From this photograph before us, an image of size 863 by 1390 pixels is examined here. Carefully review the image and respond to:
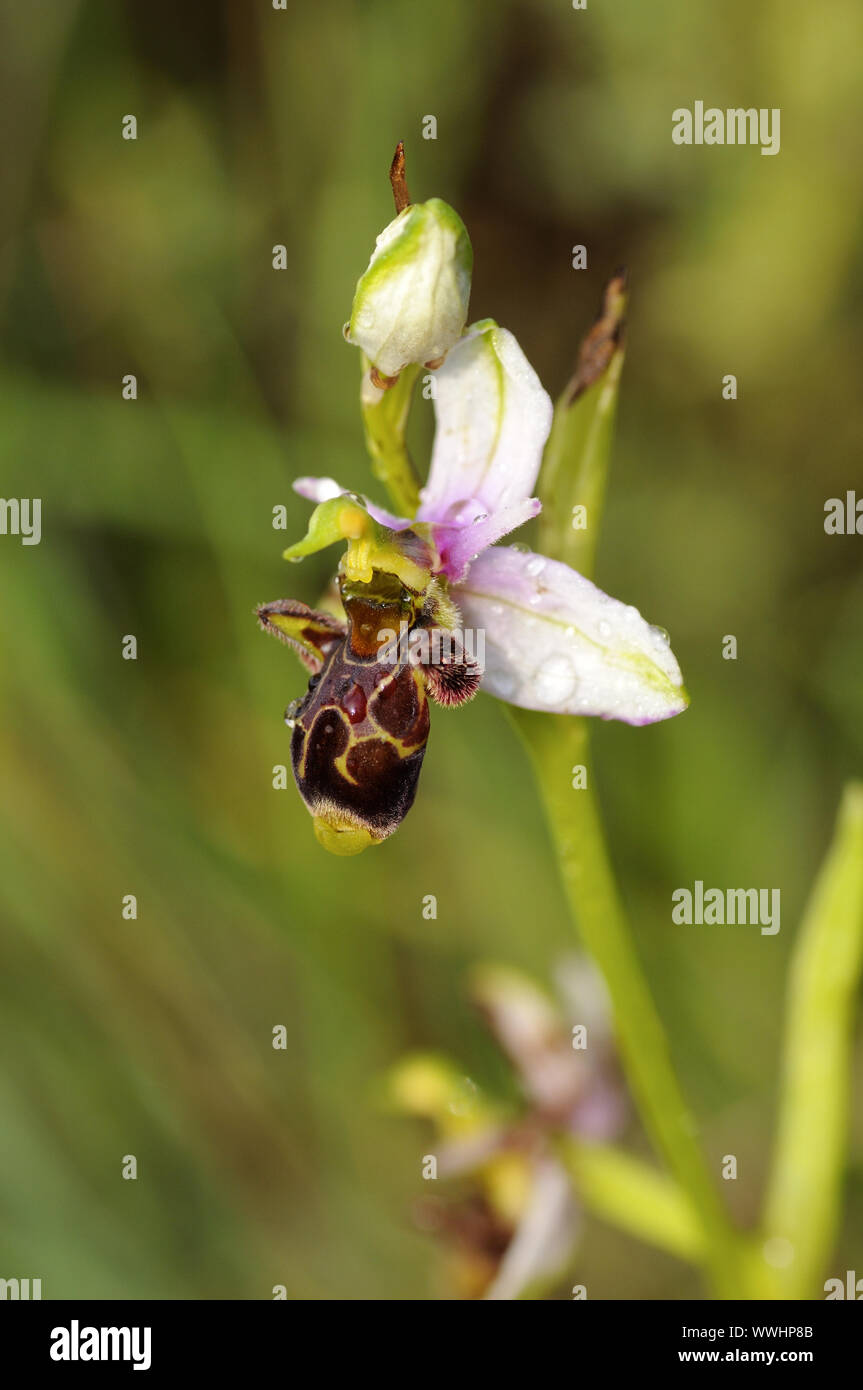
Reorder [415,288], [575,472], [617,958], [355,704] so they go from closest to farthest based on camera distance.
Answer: [415,288], [355,704], [575,472], [617,958]

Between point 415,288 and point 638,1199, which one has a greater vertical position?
point 415,288

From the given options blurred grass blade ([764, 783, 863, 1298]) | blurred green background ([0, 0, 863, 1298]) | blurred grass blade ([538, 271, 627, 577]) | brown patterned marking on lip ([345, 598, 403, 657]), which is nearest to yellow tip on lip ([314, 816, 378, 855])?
brown patterned marking on lip ([345, 598, 403, 657])

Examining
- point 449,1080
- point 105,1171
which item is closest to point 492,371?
point 449,1080

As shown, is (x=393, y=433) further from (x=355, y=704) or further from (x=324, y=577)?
(x=324, y=577)

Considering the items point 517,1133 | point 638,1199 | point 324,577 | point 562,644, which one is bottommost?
point 638,1199

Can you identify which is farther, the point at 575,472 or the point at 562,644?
the point at 575,472

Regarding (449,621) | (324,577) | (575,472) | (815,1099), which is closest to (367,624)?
(449,621)
